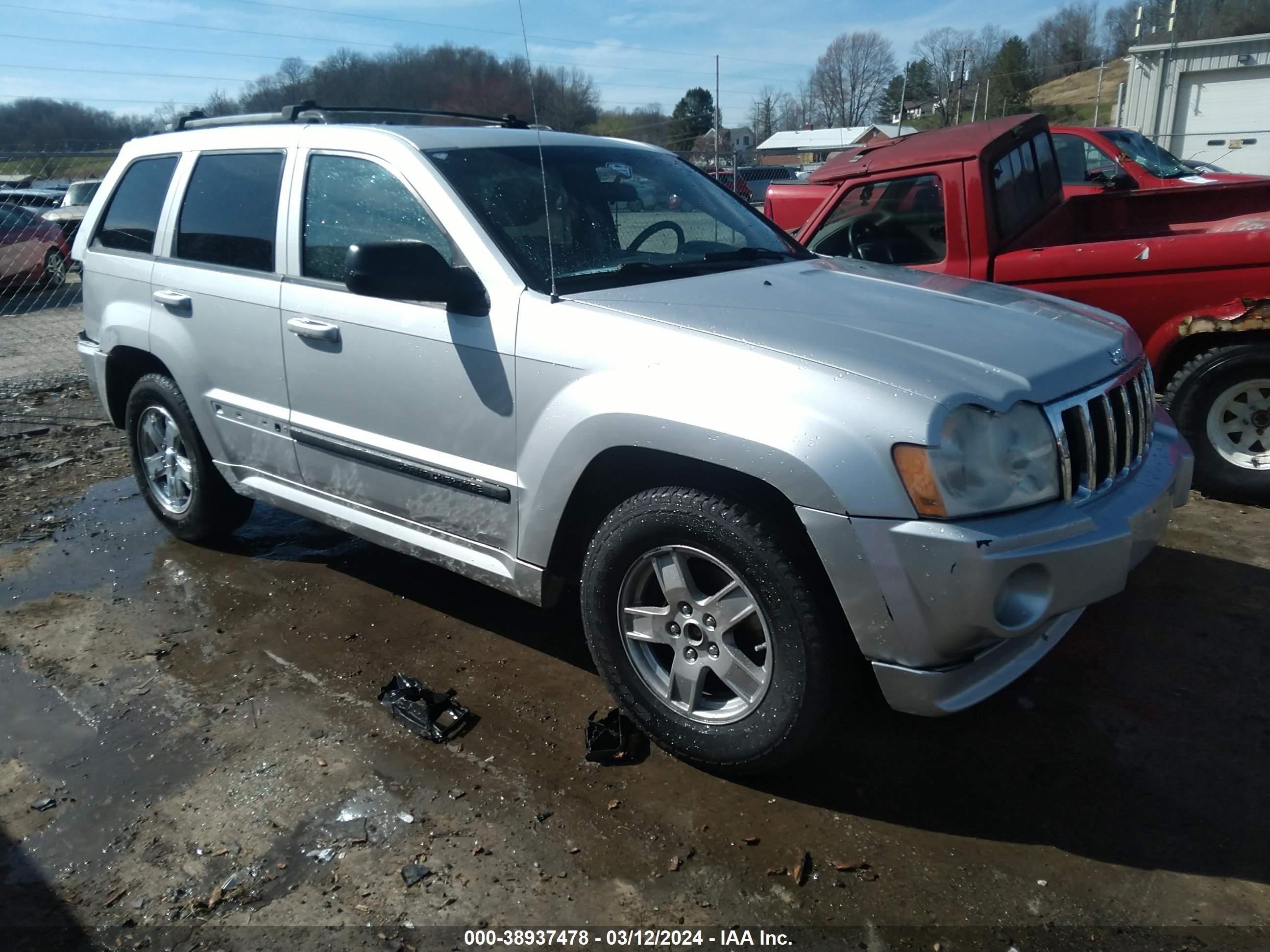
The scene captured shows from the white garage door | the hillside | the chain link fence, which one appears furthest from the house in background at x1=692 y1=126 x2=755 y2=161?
the hillside

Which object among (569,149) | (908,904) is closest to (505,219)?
(569,149)

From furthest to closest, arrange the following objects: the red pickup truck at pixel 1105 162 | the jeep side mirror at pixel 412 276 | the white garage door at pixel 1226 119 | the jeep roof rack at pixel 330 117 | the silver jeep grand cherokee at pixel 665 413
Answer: the white garage door at pixel 1226 119 → the red pickup truck at pixel 1105 162 → the jeep roof rack at pixel 330 117 → the jeep side mirror at pixel 412 276 → the silver jeep grand cherokee at pixel 665 413

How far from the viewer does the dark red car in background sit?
547 inches

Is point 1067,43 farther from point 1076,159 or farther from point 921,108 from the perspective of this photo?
point 1076,159

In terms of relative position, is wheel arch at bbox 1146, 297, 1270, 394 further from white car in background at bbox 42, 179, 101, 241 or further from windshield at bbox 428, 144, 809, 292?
white car in background at bbox 42, 179, 101, 241

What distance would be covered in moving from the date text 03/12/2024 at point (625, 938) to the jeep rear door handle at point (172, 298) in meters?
3.04

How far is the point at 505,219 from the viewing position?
3.31 m

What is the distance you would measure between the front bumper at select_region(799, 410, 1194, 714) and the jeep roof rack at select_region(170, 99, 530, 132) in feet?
8.51

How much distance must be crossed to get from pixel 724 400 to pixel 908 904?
1.35m

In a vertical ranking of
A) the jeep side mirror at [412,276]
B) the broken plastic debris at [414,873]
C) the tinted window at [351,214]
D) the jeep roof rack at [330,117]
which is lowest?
the broken plastic debris at [414,873]

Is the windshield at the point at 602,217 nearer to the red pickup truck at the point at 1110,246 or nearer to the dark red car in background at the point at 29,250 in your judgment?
the red pickup truck at the point at 1110,246

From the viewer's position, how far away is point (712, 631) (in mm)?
2822

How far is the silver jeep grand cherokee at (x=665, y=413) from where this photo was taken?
2453mm

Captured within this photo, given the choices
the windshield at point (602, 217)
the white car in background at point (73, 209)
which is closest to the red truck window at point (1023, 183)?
the windshield at point (602, 217)
